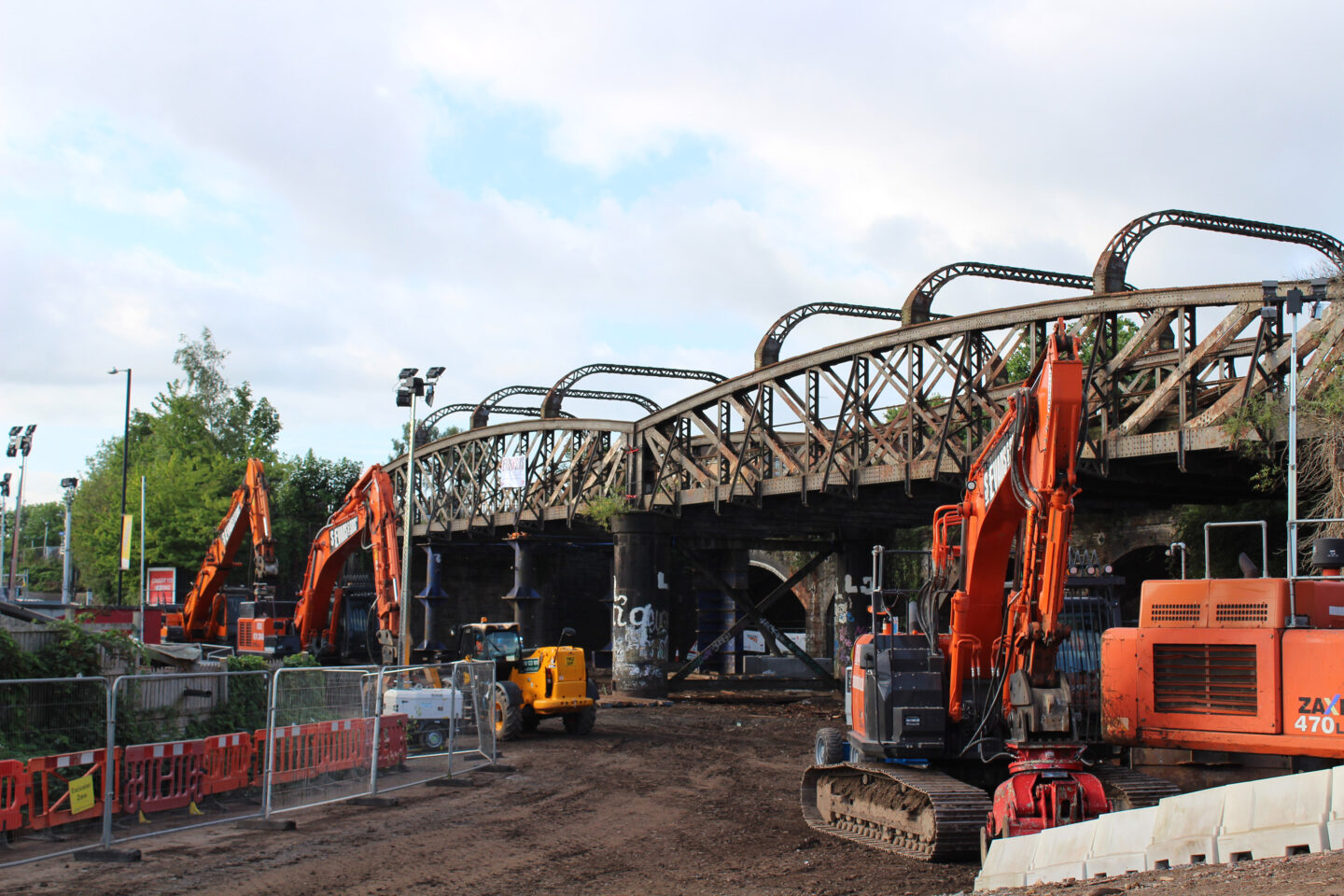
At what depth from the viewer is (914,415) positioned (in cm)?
2427

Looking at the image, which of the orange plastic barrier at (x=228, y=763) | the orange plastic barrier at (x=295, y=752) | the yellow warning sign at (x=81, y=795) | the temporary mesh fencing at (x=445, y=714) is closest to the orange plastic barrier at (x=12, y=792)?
the yellow warning sign at (x=81, y=795)

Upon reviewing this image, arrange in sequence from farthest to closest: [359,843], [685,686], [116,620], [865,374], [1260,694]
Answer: [685,686]
[116,620]
[865,374]
[359,843]
[1260,694]

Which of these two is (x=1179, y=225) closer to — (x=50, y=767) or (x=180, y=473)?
(x=50, y=767)

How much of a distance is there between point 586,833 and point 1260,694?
267 inches

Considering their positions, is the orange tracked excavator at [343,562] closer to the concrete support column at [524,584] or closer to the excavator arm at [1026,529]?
the concrete support column at [524,584]

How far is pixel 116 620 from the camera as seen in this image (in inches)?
1189

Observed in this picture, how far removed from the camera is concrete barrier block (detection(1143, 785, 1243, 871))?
8.20m

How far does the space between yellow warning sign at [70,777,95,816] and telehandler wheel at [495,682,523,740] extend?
10053 mm

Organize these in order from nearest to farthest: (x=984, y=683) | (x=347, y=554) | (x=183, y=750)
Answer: (x=984, y=683) < (x=183, y=750) < (x=347, y=554)

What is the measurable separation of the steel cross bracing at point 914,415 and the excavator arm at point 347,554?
7789 millimetres

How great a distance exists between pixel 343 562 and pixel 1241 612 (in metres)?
22.7

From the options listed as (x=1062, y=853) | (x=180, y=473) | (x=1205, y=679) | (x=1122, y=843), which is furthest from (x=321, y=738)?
(x=180, y=473)

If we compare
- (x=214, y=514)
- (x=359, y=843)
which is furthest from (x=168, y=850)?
(x=214, y=514)

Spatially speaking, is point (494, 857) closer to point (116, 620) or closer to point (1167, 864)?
point (1167, 864)
